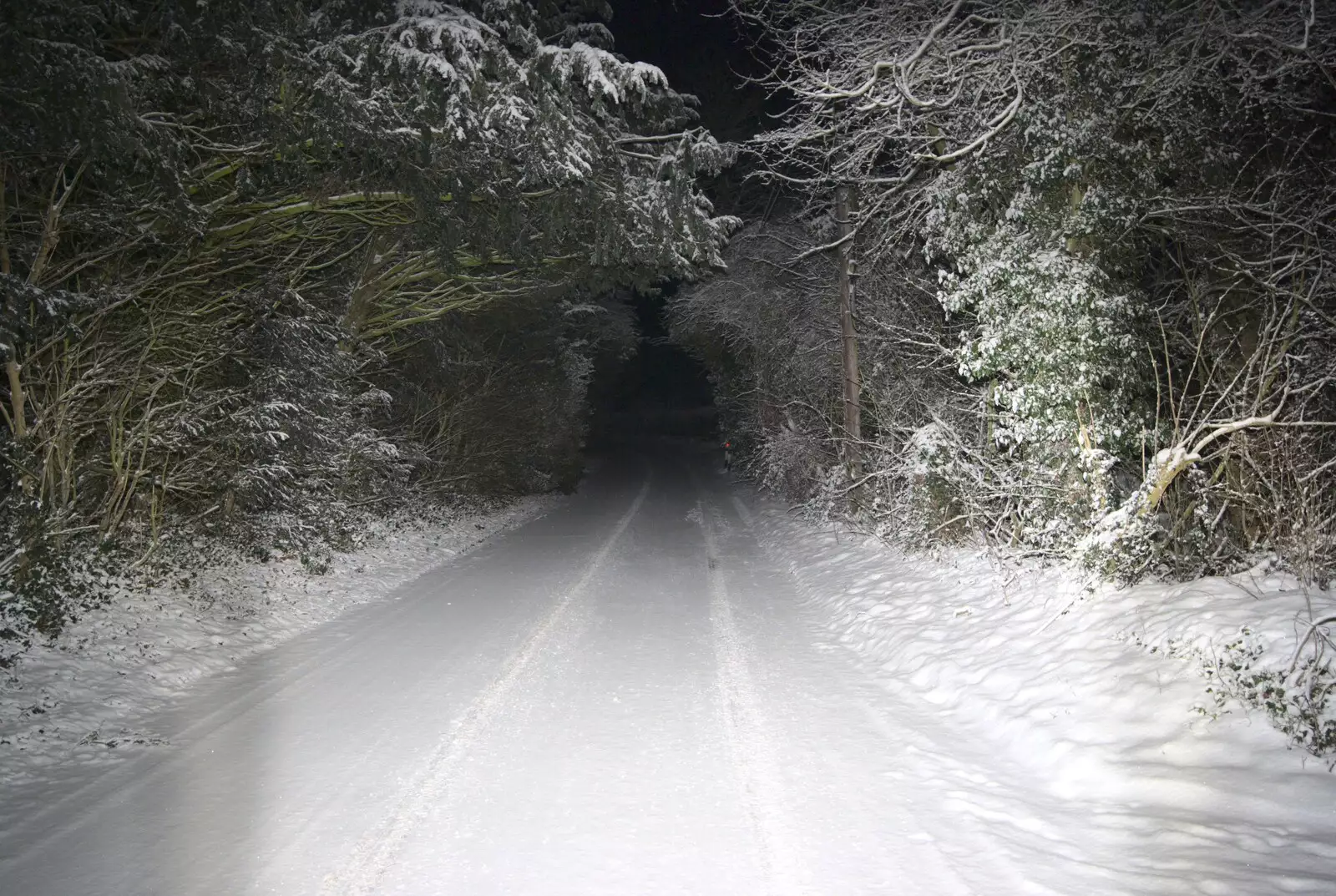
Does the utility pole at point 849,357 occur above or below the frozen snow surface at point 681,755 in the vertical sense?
above

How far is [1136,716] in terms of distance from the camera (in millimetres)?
5230

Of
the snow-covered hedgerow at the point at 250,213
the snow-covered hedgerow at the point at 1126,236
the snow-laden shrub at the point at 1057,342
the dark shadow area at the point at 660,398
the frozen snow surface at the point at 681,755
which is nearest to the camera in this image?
the frozen snow surface at the point at 681,755

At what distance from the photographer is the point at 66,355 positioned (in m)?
8.21

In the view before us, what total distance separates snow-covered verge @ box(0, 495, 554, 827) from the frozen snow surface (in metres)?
0.04

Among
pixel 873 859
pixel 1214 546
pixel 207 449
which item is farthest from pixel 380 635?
pixel 1214 546

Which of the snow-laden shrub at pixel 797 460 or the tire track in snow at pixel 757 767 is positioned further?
the snow-laden shrub at pixel 797 460

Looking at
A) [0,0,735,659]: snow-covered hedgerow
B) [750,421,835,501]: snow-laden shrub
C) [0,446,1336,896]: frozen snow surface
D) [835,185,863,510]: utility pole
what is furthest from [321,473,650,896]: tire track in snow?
[750,421,835,501]: snow-laden shrub

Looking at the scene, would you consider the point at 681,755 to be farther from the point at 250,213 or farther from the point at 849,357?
the point at 849,357

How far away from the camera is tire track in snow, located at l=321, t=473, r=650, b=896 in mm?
3730

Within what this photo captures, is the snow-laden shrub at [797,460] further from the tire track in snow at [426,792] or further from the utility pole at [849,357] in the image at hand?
the tire track in snow at [426,792]

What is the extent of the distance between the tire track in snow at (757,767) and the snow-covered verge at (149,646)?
4.09 metres

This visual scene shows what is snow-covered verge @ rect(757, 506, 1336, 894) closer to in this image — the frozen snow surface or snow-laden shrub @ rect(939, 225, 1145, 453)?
the frozen snow surface

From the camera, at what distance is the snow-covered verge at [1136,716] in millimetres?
3928

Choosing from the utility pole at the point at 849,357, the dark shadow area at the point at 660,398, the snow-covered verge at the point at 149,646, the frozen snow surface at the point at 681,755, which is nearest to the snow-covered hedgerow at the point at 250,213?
the snow-covered verge at the point at 149,646
